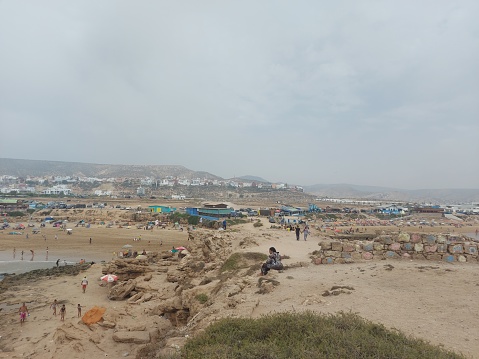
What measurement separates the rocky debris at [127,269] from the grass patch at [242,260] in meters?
8.14

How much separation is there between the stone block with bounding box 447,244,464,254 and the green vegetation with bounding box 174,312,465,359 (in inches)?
350

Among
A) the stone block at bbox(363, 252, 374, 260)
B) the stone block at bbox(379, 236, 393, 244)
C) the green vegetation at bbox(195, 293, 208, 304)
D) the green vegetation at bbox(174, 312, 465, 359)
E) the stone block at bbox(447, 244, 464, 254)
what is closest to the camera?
the green vegetation at bbox(174, 312, 465, 359)

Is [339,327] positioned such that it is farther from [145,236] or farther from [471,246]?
[145,236]

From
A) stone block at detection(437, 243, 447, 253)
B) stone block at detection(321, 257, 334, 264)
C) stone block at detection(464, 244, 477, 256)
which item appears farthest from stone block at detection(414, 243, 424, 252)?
stone block at detection(321, 257, 334, 264)

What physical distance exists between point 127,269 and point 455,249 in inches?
739

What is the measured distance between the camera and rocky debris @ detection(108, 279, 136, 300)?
17.5 metres

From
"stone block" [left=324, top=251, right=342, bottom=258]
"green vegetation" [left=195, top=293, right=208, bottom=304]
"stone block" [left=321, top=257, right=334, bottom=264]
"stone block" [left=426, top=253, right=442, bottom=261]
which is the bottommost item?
"green vegetation" [left=195, top=293, right=208, bottom=304]

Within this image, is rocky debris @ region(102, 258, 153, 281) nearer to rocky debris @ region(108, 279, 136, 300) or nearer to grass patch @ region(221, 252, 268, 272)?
rocky debris @ region(108, 279, 136, 300)

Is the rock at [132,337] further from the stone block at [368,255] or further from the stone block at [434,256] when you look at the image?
the stone block at [434,256]

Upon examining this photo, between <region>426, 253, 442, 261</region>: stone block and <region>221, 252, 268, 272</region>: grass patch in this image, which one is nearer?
<region>426, 253, 442, 261</region>: stone block

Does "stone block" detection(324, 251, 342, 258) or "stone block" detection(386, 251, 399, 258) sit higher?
"stone block" detection(386, 251, 399, 258)

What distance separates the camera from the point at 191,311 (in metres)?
11.1

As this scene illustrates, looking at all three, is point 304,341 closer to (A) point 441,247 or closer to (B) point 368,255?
(B) point 368,255

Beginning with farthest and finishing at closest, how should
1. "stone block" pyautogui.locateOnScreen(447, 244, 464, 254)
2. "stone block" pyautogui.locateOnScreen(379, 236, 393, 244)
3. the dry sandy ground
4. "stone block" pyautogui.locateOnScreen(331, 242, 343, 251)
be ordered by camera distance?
"stone block" pyautogui.locateOnScreen(331, 242, 343, 251)
"stone block" pyautogui.locateOnScreen(379, 236, 393, 244)
"stone block" pyautogui.locateOnScreen(447, 244, 464, 254)
the dry sandy ground
